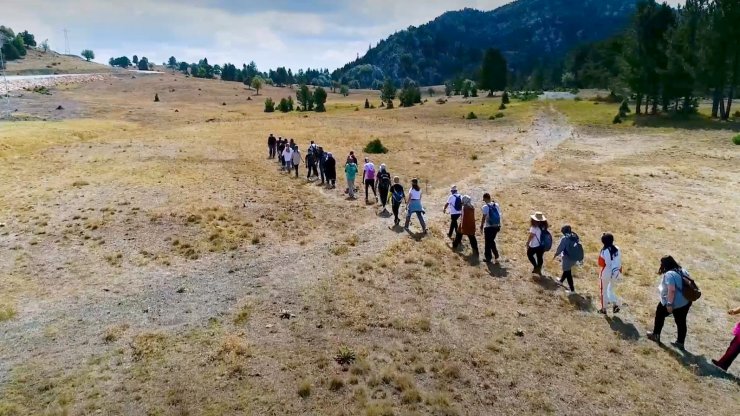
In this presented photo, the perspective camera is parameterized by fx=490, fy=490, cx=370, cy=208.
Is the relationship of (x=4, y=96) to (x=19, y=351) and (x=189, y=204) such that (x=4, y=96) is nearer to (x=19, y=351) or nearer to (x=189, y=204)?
(x=189, y=204)

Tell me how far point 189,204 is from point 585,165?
27.7m

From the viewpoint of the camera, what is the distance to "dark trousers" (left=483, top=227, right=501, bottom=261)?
54.4ft

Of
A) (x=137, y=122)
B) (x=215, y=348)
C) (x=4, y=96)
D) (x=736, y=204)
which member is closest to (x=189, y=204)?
(x=215, y=348)

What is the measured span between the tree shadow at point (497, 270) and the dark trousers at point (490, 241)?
1.04 ft

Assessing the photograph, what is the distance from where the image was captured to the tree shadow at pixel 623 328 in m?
12.2

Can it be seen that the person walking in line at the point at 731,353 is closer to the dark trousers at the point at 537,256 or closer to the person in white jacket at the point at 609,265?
the person in white jacket at the point at 609,265

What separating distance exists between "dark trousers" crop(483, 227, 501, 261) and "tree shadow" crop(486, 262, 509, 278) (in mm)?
317

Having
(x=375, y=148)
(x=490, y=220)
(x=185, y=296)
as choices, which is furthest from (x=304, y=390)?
(x=375, y=148)

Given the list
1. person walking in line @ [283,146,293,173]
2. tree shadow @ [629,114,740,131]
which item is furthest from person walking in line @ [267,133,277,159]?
tree shadow @ [629,114,740,131]

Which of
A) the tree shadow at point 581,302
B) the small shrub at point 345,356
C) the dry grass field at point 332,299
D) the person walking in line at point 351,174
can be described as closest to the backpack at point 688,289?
the dry grass field at point 332,299

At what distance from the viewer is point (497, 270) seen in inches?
651

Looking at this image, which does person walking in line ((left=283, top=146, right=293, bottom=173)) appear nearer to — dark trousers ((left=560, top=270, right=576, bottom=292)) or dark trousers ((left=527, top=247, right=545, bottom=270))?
dark trousers ((left=527, top=247, right=545, bottom=270))

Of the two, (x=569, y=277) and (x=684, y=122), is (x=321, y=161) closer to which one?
(x=569, y=277)

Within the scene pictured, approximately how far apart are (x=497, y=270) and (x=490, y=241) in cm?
104
